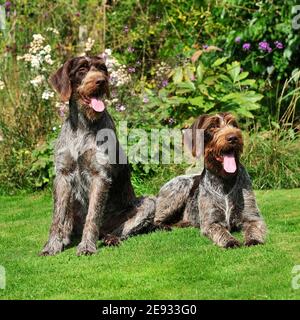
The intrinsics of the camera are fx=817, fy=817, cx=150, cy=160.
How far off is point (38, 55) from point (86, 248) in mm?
4534

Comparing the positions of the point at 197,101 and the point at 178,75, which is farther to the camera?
the point at 178,75

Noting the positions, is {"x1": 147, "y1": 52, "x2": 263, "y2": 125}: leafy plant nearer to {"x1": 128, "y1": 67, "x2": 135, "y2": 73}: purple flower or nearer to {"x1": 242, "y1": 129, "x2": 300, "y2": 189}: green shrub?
{"x1": 242, "y1": 129, "x2": 300, "y2": 189}: green shrub

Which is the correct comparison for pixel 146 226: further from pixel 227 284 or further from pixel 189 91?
pixel 189 91

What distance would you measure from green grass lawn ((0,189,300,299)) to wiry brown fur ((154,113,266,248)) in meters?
0.16

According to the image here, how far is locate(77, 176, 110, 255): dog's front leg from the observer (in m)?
7.45

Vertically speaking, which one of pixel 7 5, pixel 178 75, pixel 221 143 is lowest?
pixel 221 143

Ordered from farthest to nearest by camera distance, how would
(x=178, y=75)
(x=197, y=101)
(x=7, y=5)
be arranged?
1. (x=7, y=5)
2. (x=178, y=75)
3. (x=197, y=101)

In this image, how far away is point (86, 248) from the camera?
7.42 m

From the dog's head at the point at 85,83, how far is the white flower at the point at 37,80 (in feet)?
11.3

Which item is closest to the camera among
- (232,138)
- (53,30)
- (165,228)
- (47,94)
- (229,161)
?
(232,138)

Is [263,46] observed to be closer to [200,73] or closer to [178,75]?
[200,73]

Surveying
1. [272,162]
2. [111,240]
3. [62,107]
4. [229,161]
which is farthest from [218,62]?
[111,240]

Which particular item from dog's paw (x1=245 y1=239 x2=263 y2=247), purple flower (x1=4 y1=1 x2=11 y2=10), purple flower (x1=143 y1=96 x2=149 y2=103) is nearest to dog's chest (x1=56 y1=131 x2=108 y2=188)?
dog's paw (x1=245 y1=239 x2=263 y2=247)

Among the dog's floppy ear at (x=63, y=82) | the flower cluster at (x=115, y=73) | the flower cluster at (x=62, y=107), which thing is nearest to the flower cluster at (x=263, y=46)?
the flower cluster at (x=115, y=73)
